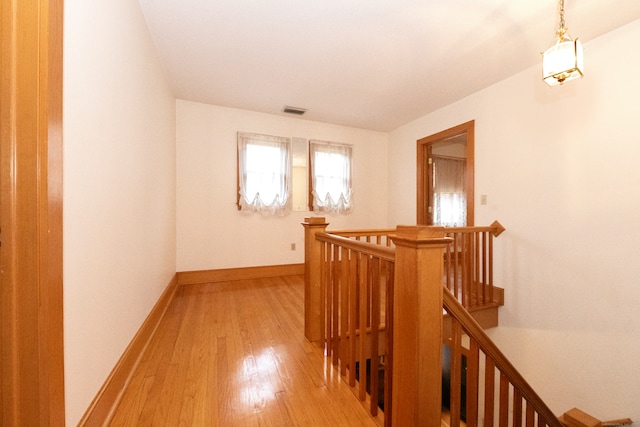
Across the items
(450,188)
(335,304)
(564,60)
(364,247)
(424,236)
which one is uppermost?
(564,60)

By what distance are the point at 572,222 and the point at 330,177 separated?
290 centimetres

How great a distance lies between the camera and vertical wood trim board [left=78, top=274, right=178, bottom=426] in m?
1.05

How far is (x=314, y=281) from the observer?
73.7 inches

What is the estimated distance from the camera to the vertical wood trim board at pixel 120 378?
105 centimetres

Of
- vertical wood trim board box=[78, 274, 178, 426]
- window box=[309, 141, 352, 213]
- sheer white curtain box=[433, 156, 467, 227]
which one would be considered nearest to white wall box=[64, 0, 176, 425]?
vertical wood trim board box=[78, 274, 178, 426]

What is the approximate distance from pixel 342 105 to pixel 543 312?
10.8 ft

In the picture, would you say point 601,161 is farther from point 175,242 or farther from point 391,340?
point 175,242

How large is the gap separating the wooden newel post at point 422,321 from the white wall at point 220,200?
3.03m

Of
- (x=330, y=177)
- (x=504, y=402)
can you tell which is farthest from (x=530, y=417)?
(x=330, y=177)

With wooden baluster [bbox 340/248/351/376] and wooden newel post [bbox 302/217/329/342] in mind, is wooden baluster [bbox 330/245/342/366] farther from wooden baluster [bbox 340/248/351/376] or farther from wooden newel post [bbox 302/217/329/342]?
wooden newel post [bbox 302/217/329/342]

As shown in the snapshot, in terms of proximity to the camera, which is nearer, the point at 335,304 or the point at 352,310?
the point at 352,310

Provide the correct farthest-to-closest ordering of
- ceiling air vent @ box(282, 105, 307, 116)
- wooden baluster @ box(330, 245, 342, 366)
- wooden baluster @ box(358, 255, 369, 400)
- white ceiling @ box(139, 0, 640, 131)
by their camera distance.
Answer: ceiling air vent @ box(282, 105, 307, 116) → white ceiling @ box(139, 0, 640, 131) → wooden baluster @ box(330, 245, 342, 366) → wooden baluster @ box(358, 255, 369, 400)

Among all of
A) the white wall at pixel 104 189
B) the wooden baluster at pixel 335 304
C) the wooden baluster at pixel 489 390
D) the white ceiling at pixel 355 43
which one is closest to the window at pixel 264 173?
the white ceiling at pixel 355 43

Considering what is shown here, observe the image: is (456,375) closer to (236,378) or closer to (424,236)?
(424,236)
